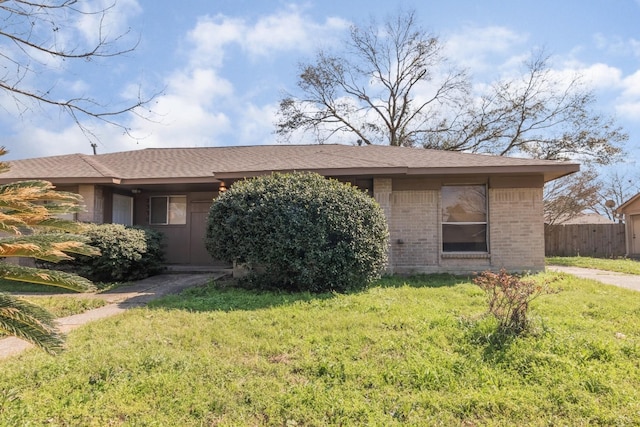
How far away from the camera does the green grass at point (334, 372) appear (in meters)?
3.05

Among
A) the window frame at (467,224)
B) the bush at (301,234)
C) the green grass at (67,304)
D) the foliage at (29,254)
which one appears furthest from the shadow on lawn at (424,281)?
the foliage at (29,254)

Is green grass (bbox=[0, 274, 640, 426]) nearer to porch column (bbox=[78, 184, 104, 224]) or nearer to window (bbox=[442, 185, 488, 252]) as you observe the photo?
window (bbox=[442, 185, 488, 252])

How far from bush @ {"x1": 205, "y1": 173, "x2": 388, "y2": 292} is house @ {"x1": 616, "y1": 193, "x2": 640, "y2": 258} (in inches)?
753

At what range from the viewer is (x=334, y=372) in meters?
3.67

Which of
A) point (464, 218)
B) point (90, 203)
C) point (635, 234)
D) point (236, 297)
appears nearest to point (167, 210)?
point (90, 203)

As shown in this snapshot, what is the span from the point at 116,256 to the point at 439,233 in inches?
302

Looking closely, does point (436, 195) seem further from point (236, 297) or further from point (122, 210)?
point (122, 210)

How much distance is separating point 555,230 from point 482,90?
898cm

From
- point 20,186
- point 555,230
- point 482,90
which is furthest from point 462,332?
point 482,90

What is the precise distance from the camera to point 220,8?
6859 millimetres

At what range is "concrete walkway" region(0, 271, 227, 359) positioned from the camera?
15.5 ft

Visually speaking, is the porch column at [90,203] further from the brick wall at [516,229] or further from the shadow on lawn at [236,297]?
the brick wall at [516,229]

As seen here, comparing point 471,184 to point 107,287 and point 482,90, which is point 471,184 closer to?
point 107,287

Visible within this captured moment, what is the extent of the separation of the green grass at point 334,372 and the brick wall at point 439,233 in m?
4.04
